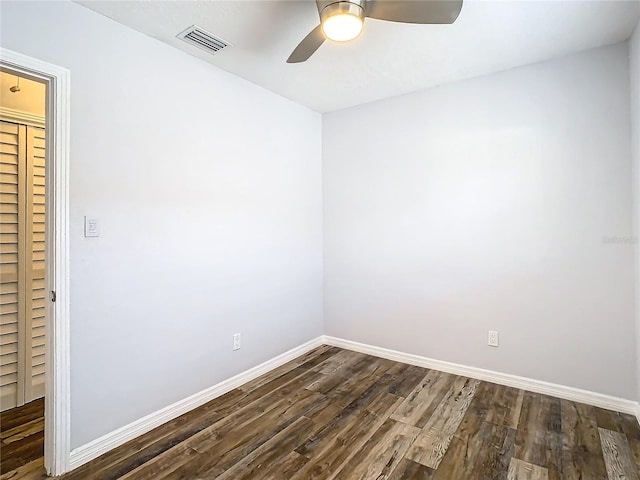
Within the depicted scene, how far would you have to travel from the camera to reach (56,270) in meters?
1.78

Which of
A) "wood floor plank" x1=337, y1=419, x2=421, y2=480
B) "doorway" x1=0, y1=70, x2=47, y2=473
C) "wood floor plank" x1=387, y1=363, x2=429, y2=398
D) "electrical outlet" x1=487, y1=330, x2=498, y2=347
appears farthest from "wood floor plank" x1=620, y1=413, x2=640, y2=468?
"doorway" x1=0, y1=70, x2=47, y2=473

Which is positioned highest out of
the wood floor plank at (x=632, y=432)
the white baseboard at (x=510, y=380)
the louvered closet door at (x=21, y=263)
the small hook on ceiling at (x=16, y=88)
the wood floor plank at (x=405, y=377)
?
the small hook on ceiling at (x=16, y=88)

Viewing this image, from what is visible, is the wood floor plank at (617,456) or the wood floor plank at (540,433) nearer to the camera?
the wood floor plank at (617,456)

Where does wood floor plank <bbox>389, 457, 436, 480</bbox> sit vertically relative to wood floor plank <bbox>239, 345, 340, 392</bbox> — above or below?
below

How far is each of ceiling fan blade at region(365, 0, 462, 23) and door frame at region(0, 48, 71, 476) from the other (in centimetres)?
164

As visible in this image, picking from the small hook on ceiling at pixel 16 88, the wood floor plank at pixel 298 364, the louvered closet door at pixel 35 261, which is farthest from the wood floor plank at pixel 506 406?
the small hook on ceiling at pixel 16 88

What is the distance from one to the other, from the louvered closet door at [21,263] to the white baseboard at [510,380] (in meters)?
2.63

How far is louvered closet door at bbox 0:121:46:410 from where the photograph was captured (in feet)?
7.82

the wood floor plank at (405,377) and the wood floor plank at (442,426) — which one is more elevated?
the wood floor plank at (405,377)

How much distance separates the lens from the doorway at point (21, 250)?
2373mm

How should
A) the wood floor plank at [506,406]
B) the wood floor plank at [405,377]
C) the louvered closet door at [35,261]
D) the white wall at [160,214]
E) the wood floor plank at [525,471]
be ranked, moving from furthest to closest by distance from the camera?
the wood floor plank at [405,377] → the louvered closet door at [35,261] → the wood floor plank at [506,406] → the white wall at [160,214] → the wood floor plank at [525,471]

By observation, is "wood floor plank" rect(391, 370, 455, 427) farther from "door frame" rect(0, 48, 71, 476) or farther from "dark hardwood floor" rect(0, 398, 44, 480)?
"dark hardwood floor" rect(0, 398, 44, 480)

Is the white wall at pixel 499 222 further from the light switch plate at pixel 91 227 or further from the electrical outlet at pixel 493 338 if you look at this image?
the light switch plate at pixel 91 227

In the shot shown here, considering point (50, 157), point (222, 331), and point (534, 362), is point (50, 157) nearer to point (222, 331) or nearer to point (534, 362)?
point (222, 331)
